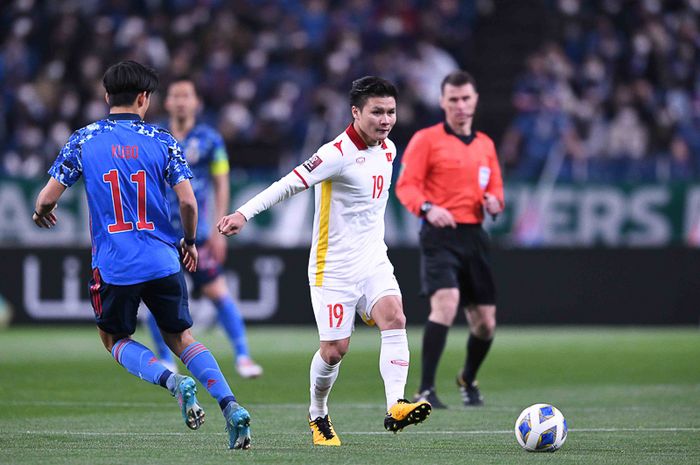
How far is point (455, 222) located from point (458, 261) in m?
0.29

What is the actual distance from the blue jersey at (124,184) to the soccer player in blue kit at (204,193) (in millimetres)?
4250

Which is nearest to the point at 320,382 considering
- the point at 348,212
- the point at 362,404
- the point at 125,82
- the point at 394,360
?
the point at 394,360

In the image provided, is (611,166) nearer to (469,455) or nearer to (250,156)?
(250,156)

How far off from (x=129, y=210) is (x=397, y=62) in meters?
15.9

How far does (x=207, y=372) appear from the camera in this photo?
22.8ft

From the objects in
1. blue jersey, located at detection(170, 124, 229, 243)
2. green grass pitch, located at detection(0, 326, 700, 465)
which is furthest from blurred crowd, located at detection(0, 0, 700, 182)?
blue jersey, located at detection(170, 124, 229, 243)

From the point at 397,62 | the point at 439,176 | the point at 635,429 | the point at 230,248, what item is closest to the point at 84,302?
the point at 230,248

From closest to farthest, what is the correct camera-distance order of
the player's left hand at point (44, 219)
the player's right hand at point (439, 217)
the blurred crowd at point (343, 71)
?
the player's left hand at point (44, 219) → the player's right hand at point (439, 217) → the blurred crowd at point (343, 71)

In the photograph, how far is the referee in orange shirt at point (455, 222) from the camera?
31.8ft

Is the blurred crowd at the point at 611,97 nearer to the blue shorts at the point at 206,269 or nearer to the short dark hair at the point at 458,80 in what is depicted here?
the blue shorts at the point at 206,269

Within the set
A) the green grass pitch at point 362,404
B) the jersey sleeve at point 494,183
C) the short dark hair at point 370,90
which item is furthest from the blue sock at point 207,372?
the jersey sleeve at point 494,183

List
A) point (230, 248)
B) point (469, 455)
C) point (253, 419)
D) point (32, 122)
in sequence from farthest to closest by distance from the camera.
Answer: point (32, 122) < point (230, 248) < point (253, 419) < point (469, 455)

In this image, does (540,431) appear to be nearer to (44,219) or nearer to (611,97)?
(44,219)

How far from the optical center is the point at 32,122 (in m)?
21.3
